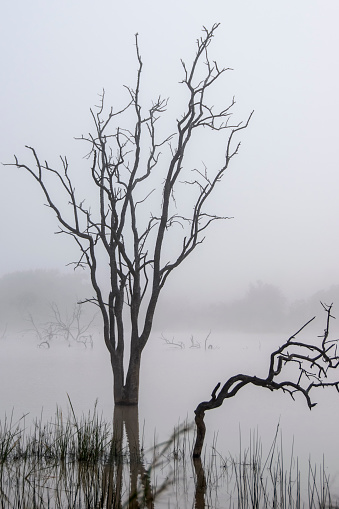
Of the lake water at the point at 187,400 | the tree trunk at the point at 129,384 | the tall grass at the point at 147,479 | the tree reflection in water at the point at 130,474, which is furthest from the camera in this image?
the tree trunk at the point at 129,384

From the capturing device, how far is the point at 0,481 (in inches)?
163

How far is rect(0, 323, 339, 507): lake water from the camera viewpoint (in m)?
6.47

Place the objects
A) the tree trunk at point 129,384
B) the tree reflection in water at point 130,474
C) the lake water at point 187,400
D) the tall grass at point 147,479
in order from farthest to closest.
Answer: the tree trunk at point 129,384
the lake water at point 187,400
the tall grass at point 147,479
the tree reflection in water at point 130,474

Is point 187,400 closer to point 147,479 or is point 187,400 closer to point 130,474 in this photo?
point 130,474

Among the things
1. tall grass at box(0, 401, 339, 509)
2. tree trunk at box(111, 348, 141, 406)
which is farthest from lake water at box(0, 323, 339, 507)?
tall grass at box(0, 401, 339, 509)

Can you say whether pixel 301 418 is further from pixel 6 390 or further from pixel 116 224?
pixel 6 390

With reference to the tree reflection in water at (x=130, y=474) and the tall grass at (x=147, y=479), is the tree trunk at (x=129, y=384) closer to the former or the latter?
the tree reflection in water at (x=130, y=474)

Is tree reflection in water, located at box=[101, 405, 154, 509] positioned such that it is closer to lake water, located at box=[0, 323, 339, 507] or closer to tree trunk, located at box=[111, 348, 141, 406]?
lake water, located at box=[0, 323, 339, 507]

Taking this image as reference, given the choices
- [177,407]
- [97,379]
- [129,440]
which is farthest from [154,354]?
[129,440]

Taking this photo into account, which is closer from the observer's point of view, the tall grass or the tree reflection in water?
the tree reflection in water

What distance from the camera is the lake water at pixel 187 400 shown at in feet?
21.2

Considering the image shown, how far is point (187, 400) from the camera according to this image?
9.16 m

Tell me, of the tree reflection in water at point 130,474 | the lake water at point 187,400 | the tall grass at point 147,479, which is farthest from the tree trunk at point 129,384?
the tall grass at point 147,479

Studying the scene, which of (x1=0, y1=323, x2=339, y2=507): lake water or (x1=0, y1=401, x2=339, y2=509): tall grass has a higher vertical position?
(x1=0, y1=323, x2=339, y2=507): lake water
